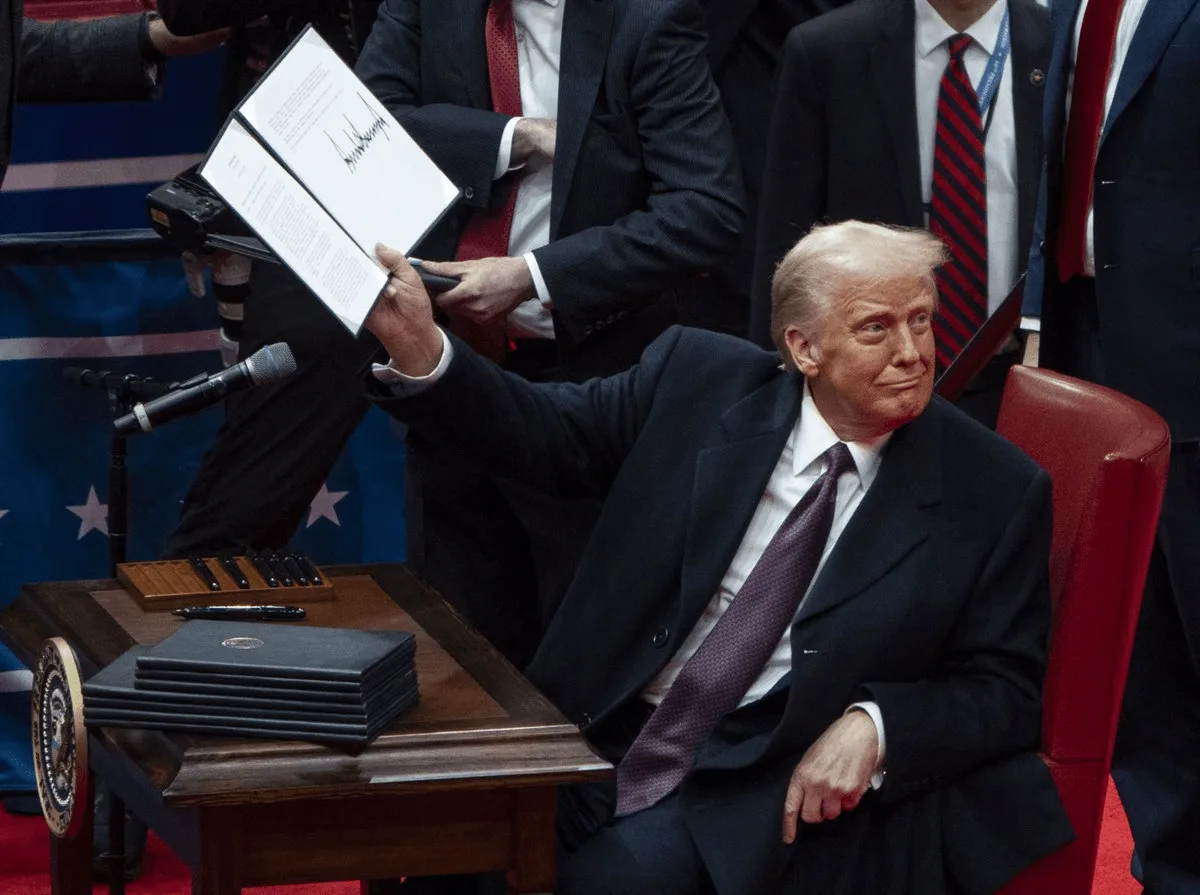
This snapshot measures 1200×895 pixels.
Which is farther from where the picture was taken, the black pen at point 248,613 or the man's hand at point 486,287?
the man's hand at point 486,287

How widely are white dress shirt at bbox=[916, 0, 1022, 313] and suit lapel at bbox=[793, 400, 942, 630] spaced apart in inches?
41.9

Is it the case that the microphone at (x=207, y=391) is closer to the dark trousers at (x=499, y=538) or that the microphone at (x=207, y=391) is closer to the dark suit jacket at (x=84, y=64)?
the dark trousers at (x=499, y=538)

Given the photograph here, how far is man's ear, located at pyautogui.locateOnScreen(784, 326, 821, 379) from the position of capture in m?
2.92

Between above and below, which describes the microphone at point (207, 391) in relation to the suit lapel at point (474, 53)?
below

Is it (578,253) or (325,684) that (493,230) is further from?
(325,684)

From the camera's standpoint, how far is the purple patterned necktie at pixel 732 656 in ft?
9.43

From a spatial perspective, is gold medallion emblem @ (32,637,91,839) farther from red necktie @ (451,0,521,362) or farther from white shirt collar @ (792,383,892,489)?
red necktie @ (451,0,521,362)

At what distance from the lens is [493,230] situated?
12.3ft

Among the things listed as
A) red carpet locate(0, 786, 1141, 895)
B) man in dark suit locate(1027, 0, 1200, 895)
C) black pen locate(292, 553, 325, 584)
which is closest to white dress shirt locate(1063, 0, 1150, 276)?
man in dark suit locate(1027, 0, 1200, 895)

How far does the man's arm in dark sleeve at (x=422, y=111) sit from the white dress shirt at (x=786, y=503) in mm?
961

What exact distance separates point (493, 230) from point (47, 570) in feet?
4.04

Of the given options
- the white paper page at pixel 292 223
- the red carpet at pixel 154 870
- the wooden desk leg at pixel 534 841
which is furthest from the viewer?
the red carpet at pixel 154 870

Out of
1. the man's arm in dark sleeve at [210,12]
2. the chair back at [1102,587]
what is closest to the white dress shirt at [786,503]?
the chair back at [1102,587]

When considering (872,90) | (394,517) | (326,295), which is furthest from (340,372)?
(326,295)
